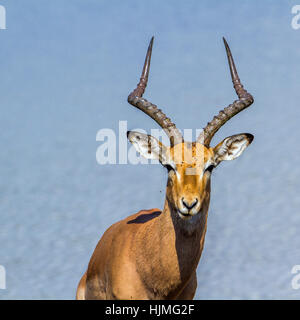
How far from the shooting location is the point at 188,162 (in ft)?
32.7

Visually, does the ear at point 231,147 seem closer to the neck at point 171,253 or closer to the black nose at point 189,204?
the neck at point 171,253

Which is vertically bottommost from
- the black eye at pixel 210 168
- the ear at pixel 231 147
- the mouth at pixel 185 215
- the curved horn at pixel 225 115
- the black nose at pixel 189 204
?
the mouth at pixel 185 215

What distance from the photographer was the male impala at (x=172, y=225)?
9.89 meters

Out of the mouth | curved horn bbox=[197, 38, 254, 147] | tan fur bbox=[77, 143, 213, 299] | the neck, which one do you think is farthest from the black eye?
the mouth

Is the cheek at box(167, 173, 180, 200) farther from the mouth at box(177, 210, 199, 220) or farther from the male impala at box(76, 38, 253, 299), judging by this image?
the mouth at box(177, 210, 199, 220)

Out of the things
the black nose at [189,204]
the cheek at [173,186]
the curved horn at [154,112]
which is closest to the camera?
the black nose at [189,204]

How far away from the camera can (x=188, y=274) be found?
Result: 1052 cm

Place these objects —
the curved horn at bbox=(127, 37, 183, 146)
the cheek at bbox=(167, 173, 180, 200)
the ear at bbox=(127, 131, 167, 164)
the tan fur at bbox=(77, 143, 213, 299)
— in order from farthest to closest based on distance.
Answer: the curved horn at bbox=(127, 37, 183, 146), the ear at bbox=(127, 131, 167, 164), the tan fur at bbox=(77, 143, 213, 299), the cheek at bbox=(167, 173, 180, 200)

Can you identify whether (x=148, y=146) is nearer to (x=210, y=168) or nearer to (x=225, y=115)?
(x=210, y=168)

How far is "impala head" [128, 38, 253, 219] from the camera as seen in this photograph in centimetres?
968

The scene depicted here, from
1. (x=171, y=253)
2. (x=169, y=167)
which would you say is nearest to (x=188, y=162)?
(x=169, y=167)

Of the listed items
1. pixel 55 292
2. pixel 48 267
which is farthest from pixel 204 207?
pixel 48 267

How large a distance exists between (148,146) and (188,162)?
2.71 ft

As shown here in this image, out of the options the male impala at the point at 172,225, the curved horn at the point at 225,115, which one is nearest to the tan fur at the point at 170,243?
the male impala at the point at 172,225
